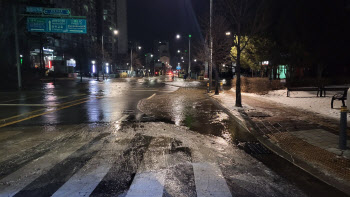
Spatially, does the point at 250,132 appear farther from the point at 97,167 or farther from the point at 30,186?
the point at 30,186

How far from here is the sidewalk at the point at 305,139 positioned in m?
4.95

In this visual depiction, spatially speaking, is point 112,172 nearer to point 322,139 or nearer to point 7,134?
point 7,134

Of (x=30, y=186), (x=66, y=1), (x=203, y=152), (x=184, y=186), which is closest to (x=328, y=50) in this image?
(x=203, y=152)

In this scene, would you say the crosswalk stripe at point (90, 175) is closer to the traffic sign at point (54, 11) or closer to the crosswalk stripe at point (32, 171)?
the crosswalk stripe at point (32, 171)

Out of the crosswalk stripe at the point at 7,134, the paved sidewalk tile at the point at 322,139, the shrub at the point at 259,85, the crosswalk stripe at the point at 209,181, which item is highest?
the shrub at the point at 259,85

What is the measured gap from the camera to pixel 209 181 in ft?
14.8

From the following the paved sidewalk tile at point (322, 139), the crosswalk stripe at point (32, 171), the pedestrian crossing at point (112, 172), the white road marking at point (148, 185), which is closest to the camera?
the white road marking at point (148, 185)

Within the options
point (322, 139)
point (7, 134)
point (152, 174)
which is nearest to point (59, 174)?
point (152, 174)

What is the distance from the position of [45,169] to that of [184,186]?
2.85m

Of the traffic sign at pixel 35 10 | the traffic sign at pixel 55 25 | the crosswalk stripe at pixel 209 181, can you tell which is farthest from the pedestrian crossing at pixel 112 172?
the traffic sign at pixel 35 10

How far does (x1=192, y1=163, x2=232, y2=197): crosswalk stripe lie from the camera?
407cm

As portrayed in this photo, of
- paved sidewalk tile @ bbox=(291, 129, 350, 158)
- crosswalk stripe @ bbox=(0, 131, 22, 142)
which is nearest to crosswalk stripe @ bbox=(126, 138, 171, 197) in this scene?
paved sidewalk tile @ bbox=(291, 129, 350, 158)

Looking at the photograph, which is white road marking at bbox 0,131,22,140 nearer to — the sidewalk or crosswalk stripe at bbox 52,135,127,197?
crosswalk stripe at bbox 52,135,127,197

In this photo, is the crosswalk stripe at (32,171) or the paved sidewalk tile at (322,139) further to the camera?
the paved sidewalk tile at (322,139)
